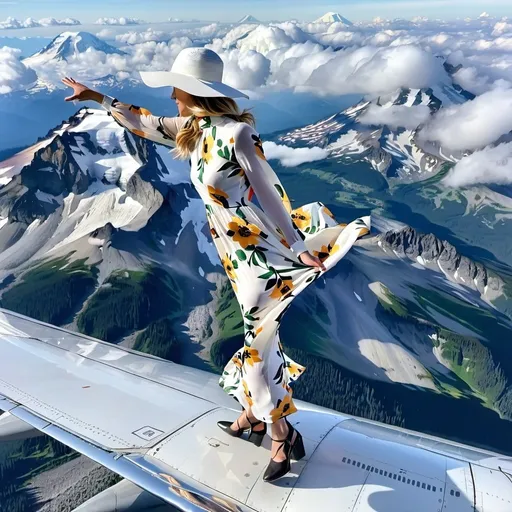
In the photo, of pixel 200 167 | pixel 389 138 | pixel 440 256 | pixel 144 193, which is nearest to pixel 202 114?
pixel 200 167

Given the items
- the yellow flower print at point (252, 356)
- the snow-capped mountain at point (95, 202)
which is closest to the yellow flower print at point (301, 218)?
the yellow flower print at point (252, 356)

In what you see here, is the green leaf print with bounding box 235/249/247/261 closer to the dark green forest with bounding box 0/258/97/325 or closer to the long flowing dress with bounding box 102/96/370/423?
the long flowing dress with bounding box 102/96/370/423

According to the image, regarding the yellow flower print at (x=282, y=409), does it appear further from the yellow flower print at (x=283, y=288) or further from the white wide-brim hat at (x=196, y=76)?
the white wide-brim hat at (x=196, y=76)

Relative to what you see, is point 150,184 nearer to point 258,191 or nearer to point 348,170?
point 258,191

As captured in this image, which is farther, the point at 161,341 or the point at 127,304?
the point at 127,304

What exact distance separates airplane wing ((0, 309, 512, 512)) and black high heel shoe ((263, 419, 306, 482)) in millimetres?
48

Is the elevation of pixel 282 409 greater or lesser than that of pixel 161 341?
greater

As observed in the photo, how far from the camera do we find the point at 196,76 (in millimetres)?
2701

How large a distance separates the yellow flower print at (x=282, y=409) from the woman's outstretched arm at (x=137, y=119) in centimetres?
174

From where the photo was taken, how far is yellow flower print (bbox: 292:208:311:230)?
3109mm

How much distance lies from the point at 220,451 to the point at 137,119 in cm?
229

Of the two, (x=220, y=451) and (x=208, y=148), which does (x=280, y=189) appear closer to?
(x=208, y=148)

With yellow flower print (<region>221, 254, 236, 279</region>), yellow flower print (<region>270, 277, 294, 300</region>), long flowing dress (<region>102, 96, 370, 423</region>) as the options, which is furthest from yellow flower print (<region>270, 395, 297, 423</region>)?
yellow flower print (<region>221, 254, 236, 279</region>)

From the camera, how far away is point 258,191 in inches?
106
